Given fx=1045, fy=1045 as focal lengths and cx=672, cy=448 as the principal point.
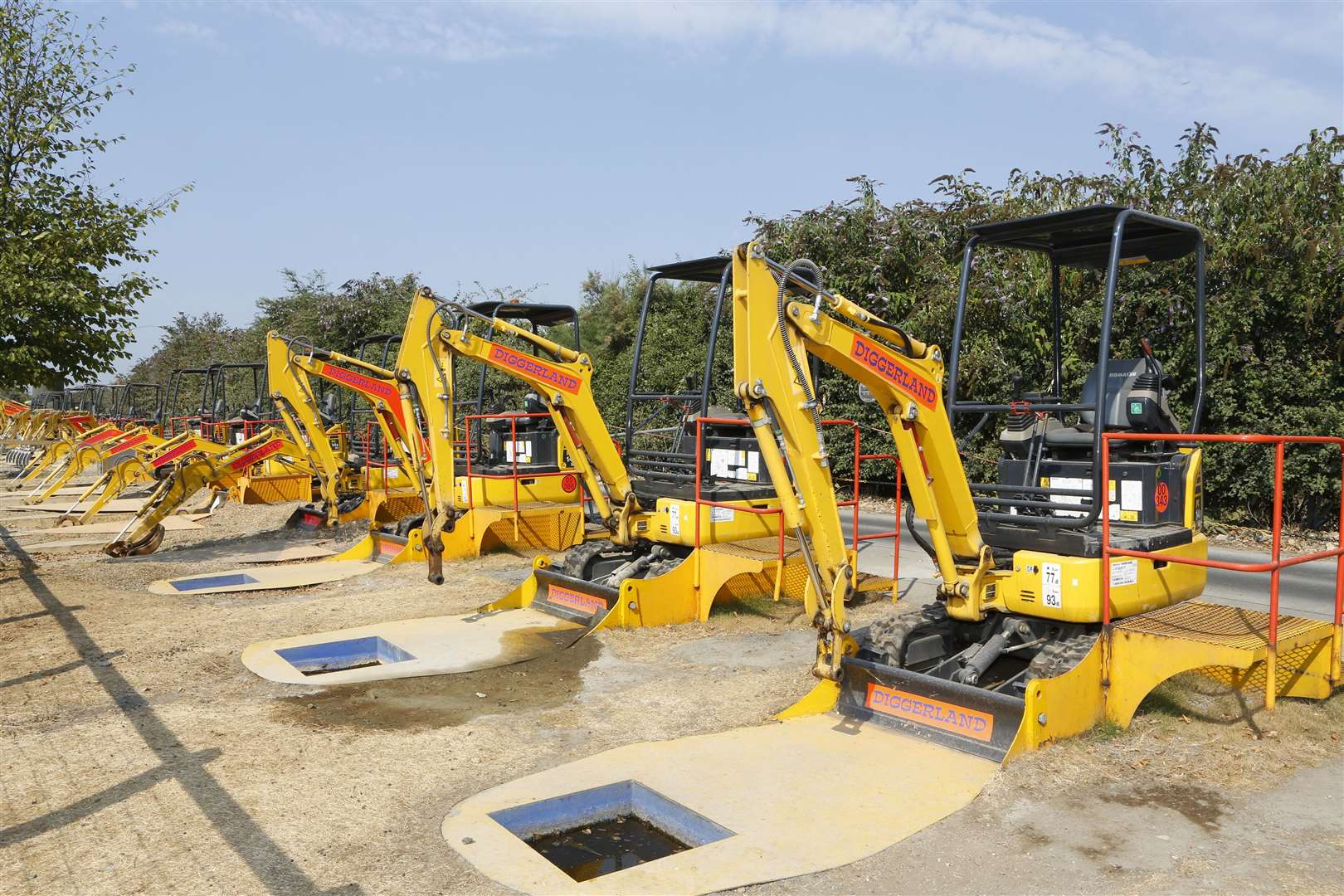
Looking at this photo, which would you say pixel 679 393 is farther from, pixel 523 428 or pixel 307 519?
pixel 307 519

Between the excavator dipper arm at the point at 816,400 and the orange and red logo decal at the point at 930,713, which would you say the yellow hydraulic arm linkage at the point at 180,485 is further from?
the orange and red logo decal at the point at 930,713

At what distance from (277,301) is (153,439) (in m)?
19.7

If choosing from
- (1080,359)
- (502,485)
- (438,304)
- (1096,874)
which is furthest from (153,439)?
(1096,874)

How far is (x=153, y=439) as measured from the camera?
804 inches

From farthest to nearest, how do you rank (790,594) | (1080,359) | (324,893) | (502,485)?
1. (1080,359)
2. (502,485)
3. (790,594)
4. (324,893)

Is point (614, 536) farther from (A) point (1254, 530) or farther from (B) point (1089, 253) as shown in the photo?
(A) point (1254, 530)

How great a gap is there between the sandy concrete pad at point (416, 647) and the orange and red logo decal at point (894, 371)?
402 cm

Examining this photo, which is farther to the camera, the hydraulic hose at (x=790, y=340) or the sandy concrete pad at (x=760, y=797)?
the hydraulic hose at (x=790, y=340)

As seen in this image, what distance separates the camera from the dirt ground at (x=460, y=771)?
4.67 m

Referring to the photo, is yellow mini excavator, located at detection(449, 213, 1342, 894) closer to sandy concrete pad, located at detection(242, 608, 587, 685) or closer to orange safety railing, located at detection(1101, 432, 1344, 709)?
orange safety railing, located at detection(1101, 432, 1344, 709)

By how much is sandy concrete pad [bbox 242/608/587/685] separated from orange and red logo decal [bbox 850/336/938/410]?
13.2 feet

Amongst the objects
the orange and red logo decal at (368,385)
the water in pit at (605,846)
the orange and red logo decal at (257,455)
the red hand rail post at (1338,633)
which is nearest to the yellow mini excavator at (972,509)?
the red hand rail post at (1338,633)

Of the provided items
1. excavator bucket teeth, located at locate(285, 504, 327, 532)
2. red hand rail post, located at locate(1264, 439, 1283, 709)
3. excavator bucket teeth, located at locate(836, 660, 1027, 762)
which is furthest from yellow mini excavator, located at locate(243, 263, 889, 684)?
excavator bucket teeth, located at locate(285, 504, 327, 532)

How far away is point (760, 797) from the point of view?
5512 millimetres
